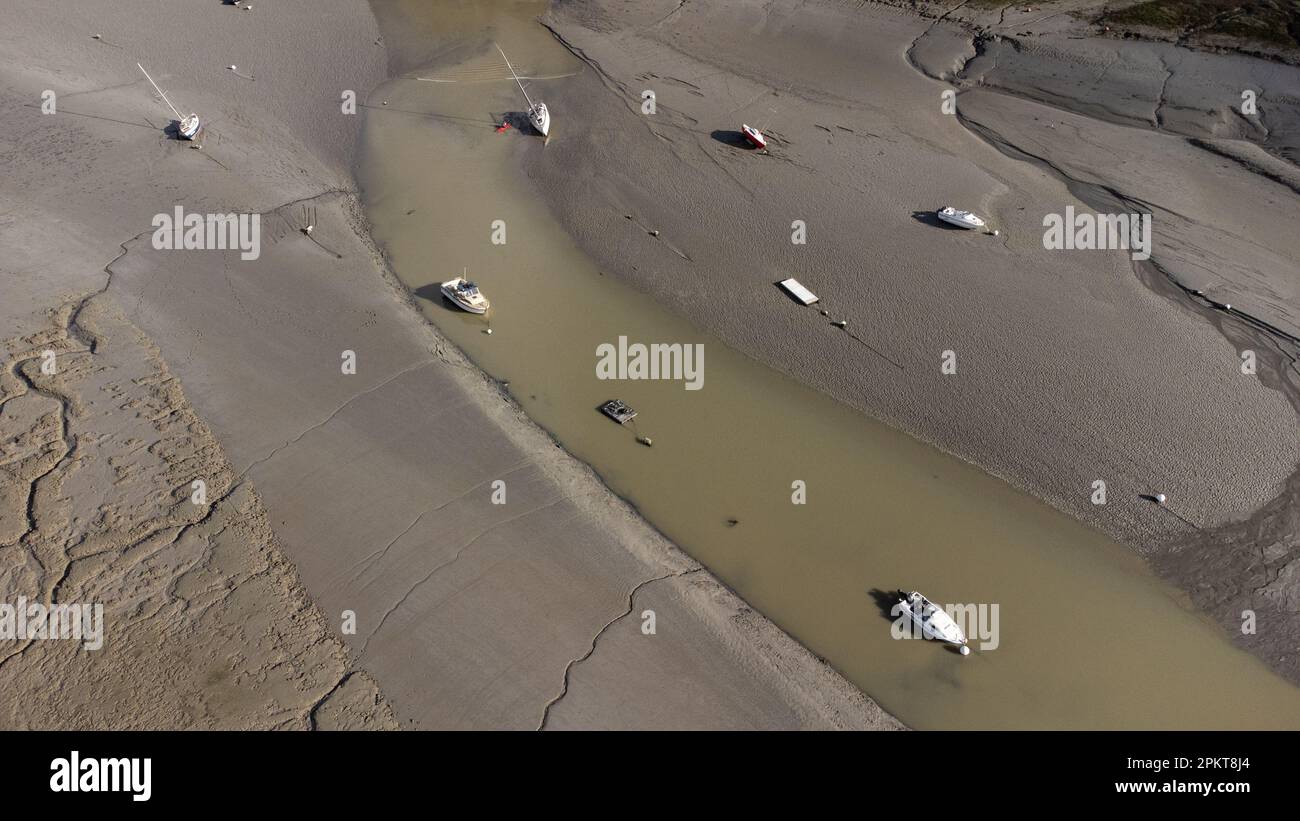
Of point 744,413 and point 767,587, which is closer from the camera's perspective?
point 767,587

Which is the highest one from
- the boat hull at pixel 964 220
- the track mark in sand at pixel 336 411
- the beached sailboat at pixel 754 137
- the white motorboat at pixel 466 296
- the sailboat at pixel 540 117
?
the sailboat at pixel 540 117

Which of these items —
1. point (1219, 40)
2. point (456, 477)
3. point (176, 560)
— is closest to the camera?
point (176, 560)

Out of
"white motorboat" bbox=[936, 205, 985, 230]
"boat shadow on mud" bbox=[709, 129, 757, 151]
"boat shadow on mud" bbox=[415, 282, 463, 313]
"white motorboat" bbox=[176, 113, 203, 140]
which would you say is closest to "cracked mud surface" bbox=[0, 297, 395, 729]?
"boat shadow on mud" bbox=[415, 282, 463, 313]

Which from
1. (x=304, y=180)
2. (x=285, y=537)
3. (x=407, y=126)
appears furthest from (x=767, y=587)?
(x=407, y=126)

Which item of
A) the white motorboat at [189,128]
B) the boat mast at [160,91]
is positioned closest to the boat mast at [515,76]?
the white motorboat at [189,128]

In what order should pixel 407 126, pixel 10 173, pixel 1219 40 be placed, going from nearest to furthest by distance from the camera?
pixel 10 173
pixel 407 126
pixel 1219 40

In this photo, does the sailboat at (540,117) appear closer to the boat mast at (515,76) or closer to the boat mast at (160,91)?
the boat mast at (515,76)

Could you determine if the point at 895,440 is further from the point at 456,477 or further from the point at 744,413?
the point at 456,477
